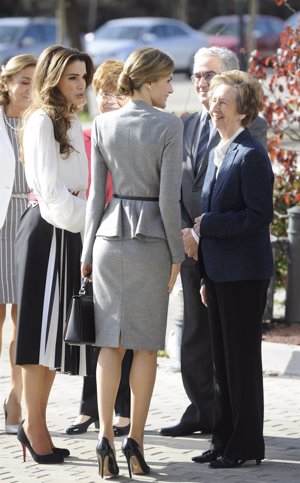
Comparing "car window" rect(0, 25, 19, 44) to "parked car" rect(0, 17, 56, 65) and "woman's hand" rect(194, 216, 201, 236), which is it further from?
"woman's hand" rect(194, 216, 201, 236)

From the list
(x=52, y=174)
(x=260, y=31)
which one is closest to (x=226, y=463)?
(x=52, y=174)

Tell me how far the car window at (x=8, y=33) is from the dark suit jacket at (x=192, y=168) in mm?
29264

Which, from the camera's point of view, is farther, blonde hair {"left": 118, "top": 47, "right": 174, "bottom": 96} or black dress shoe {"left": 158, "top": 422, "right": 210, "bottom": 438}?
black dress shoe {"left": 158, "top": 422, "right": 210, "bottom": 438}

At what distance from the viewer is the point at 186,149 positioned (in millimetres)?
6387

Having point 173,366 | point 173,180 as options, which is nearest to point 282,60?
point 173,366

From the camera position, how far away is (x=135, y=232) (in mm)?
5391

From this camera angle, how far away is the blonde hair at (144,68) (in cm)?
540

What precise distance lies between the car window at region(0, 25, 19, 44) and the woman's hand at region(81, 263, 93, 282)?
30.0 meters

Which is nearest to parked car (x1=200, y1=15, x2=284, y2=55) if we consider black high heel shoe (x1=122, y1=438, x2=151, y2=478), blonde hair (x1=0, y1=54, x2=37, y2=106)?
blonde hair (x1=0, y1=54, x2=37, y2=106)

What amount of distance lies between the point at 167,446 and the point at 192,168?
150cm

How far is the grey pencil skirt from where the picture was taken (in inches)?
214

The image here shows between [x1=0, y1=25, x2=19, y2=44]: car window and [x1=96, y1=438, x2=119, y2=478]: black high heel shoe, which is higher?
[x1=0, y1=25, x2=19, y2=44]: car window

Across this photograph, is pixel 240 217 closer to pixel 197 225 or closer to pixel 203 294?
pixel 197 225

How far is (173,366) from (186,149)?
2.14 m
